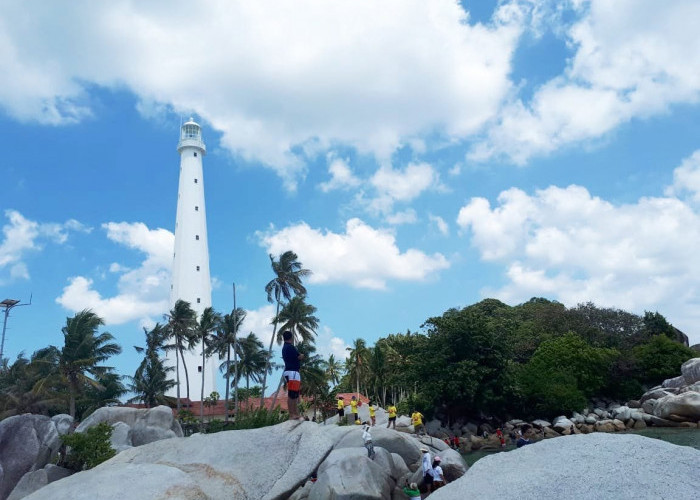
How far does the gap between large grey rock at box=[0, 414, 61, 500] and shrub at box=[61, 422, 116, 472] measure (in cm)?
76

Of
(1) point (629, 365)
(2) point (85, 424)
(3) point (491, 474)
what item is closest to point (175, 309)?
(2) point (85, 424)

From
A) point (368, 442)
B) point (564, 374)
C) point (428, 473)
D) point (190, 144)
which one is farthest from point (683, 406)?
point (190, 144)

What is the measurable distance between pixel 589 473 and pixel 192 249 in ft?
A: 173

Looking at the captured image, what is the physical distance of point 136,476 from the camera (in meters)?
9.63

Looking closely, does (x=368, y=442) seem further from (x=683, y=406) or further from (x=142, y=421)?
(x=683, y=406)

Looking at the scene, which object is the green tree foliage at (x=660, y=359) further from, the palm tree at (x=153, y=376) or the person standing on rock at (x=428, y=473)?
the palm tree at (x=153, y=376)

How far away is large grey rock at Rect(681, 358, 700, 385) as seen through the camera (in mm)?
39250

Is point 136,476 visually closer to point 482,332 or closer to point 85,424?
point 85,424

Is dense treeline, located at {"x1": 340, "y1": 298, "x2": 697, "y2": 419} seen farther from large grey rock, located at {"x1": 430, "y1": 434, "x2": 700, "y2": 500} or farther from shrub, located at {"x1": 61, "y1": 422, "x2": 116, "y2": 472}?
large grey rock, located at {"x1": 430, "y1": 434, "x2": 700, "y2": 500}

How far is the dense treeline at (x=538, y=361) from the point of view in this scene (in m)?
37.8

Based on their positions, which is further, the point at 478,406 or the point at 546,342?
the point at 546,342

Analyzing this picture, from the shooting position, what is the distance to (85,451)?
20062 mm

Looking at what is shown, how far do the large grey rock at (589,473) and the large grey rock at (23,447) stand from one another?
60.3ft

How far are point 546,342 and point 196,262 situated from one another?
116 feet
